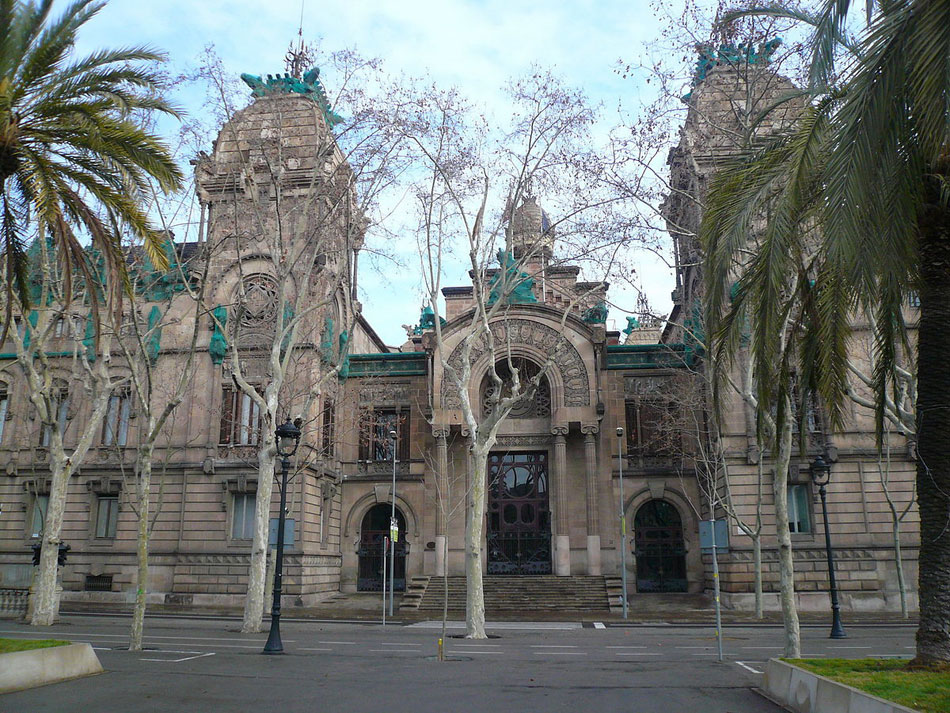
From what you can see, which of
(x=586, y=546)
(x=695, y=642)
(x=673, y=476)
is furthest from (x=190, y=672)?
(x=673, y=476)

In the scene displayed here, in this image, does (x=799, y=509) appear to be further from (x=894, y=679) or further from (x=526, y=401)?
(x=894, y=679)

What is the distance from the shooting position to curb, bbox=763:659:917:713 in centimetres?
728

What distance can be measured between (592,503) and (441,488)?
652cm

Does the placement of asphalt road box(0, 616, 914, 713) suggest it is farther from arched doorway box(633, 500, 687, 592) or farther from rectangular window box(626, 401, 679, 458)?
rectangular window box(626, 401, 679, 458)

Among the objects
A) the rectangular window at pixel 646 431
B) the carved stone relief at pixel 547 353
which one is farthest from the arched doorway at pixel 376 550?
the rectangular window at pixel 646 431

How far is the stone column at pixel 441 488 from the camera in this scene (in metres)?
32.1

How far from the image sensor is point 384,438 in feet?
118

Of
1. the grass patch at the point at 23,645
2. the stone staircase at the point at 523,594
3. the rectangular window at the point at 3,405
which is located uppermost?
the rectangular window at the point at 3,405

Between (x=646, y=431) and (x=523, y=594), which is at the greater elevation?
(x=646, y=431)

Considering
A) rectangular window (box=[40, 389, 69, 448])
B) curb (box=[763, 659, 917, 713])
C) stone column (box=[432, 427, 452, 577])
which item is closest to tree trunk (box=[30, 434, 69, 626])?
rectangular window (box=[40, 389, 69, 448])

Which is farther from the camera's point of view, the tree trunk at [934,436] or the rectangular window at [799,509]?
the rectangular window at [799,509]

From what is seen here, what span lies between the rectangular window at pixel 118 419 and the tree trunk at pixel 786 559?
89.5ft

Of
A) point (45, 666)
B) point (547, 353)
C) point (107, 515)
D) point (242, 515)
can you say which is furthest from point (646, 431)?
point (45, 666)

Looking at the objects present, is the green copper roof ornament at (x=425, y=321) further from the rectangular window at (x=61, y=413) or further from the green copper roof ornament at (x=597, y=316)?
the rectangular window at (x=61, y=413)
